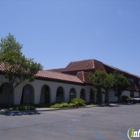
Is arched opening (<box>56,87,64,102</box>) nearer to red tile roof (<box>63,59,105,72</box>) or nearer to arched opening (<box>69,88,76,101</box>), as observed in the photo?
arched opening (<box>69,88,76,101</box>)

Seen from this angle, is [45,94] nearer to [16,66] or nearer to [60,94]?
[60,94]

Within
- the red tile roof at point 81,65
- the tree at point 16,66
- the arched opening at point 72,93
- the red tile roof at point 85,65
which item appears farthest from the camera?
the red tile roof at point 81,65

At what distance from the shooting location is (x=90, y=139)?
8609 millimetres

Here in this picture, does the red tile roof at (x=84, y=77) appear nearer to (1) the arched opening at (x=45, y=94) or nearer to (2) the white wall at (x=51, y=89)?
(2) the white wall at (x=51, y=89)

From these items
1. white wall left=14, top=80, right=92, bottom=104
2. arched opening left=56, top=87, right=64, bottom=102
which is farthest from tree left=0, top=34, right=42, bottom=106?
arched opening left=56, top=87, right=64, bottom=102

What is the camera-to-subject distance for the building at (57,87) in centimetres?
2686

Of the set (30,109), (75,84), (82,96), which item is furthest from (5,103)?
(82,96)

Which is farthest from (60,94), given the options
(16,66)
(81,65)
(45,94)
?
(16,66)

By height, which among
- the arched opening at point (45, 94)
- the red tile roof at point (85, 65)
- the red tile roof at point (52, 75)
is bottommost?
the arched opening at point (45, 94)

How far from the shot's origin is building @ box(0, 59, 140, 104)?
88.1 ft

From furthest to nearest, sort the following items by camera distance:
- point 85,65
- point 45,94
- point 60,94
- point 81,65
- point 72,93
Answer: point 81,65 < point 85,65 < point 72,93 < point 60,94 < point 45,94

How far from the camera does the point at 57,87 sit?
104ft

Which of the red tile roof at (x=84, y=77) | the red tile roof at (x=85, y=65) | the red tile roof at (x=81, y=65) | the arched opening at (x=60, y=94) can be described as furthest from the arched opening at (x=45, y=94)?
the red tile roof at (x=81, y=65)

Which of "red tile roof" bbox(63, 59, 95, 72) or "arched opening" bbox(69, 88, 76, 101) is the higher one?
"red tile roof" bbox(63, 59, 95, 72)
